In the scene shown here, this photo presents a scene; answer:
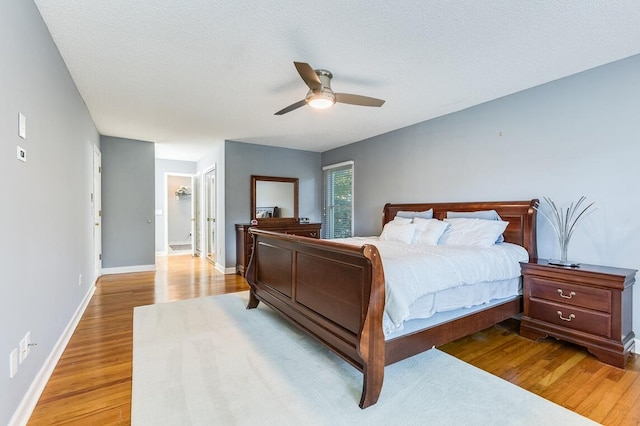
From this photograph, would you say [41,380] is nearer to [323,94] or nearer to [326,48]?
[323,94]

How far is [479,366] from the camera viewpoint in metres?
2.31

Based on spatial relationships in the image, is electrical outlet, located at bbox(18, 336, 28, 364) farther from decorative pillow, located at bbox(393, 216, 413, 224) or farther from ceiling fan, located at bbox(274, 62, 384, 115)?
decorative pillow, located at bbox(393, 216, 413, 224)

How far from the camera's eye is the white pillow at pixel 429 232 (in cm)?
345

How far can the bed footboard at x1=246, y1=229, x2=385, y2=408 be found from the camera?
71.5 inches

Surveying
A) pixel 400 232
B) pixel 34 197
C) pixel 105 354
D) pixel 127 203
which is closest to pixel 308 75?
pixel 34 197

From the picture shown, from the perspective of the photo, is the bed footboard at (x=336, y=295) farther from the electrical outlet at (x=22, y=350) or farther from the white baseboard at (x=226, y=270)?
the white baseboard at (x=226, y=270)

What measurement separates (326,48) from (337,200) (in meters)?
4.14

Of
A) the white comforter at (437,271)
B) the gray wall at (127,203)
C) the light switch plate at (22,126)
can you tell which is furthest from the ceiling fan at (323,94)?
the gray wall at (127,203)

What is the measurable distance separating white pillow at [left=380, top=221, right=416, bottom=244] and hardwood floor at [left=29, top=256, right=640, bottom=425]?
1.24m

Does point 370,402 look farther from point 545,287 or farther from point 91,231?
point 91,231

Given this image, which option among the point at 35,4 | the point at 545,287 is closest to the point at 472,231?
the point at 545,287

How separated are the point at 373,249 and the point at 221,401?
131 cm

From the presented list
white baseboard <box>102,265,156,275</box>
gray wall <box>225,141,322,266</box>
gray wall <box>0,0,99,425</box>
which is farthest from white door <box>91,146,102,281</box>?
gray wall <box>225,141,322,266</box>

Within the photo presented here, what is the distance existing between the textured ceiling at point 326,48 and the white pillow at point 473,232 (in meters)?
1.44
